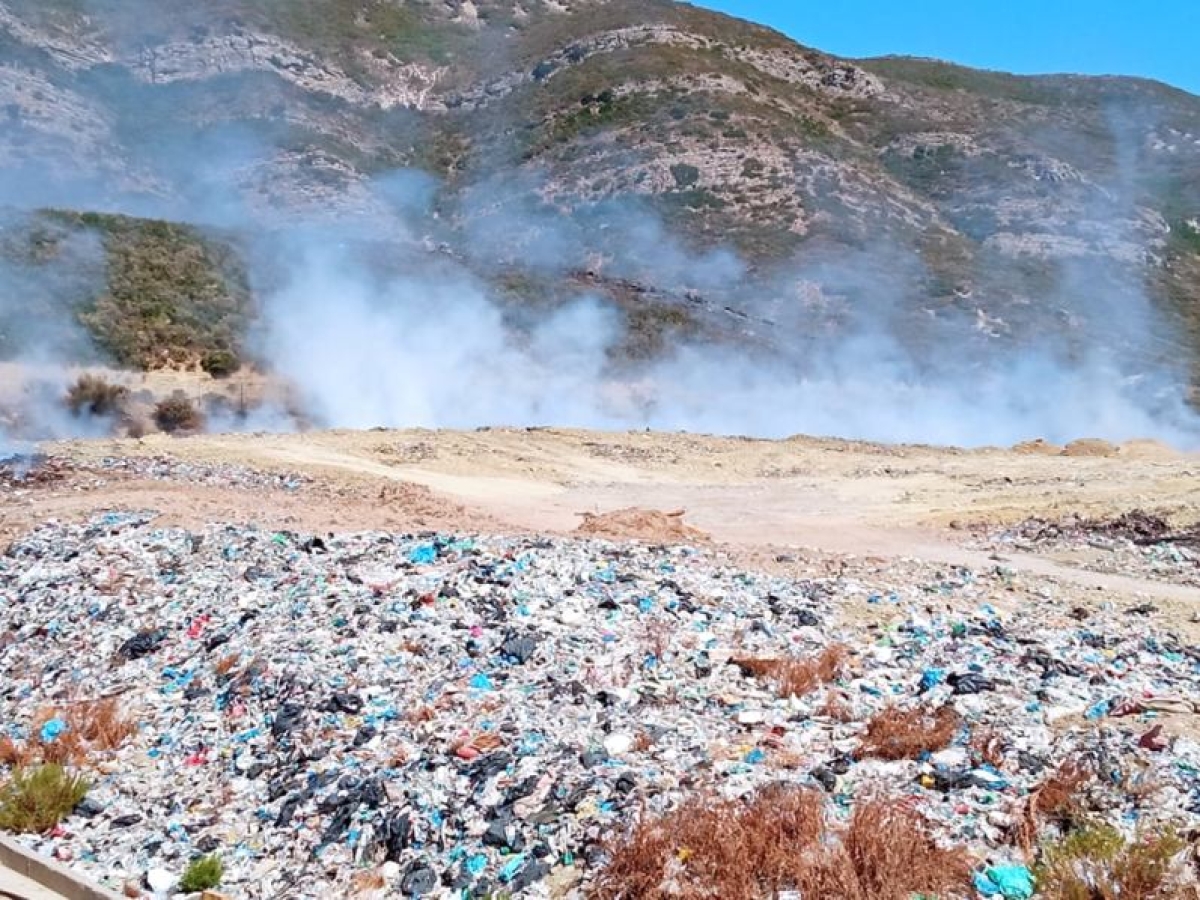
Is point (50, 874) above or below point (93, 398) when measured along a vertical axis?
below

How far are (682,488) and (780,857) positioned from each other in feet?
49.0

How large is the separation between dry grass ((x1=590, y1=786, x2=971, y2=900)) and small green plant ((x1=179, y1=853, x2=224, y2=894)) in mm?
1998

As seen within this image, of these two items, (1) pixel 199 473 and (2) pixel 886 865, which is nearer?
(2) pixel 886 865

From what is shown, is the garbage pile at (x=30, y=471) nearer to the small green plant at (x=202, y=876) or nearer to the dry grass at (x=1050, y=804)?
the small green plant at (x=202, y=876)

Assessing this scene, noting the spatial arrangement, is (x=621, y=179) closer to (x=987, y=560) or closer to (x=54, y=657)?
(x=987, y=560)

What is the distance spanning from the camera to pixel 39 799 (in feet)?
20.5

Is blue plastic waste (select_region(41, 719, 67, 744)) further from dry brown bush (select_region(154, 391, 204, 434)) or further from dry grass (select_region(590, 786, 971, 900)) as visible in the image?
dry brown bush (select_region(154, 391, 204, 434))

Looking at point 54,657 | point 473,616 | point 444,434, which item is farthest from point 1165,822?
point 444,434

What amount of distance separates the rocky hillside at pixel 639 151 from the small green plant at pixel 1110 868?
108 feet

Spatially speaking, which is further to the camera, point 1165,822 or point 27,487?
point 27,487

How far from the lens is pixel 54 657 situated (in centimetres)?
855

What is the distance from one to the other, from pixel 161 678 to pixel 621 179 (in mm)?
46923

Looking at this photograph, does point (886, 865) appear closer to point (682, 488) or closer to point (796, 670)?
point (796, 670)

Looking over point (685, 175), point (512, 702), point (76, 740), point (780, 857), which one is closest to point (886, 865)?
point (780, 857)
